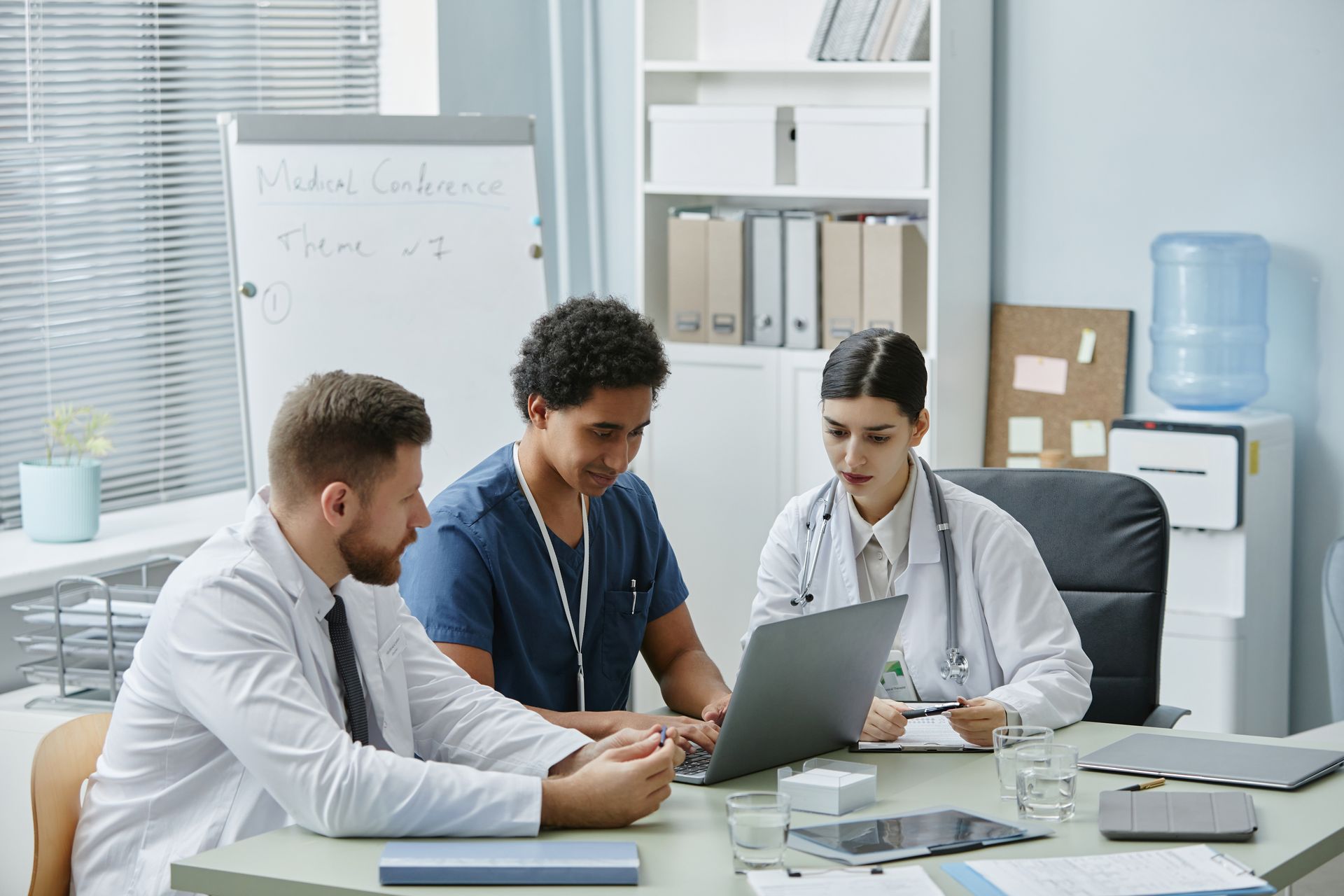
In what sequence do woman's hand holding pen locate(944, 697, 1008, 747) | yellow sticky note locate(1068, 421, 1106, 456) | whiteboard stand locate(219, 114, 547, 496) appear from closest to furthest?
woman's hand holding pen locate(944, 697, 1008, 747) → whiteboard stand locate(219, 114, 547, 496) → yellow sticky note locate(1068, 421, 1106, 456)

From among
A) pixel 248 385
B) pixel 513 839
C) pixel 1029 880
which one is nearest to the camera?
pixel 1029 880

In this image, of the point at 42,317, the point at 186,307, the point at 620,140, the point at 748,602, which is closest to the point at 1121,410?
the point at 748,602

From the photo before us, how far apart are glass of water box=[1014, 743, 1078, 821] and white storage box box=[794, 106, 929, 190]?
234 cm

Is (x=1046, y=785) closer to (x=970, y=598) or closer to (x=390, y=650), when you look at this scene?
(x=970, y=598)

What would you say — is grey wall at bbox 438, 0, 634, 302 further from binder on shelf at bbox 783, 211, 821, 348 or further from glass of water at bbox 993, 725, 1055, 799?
glass of water at bbox 993, 725, 1055, 799

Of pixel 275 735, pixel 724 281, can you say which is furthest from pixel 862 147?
pixel 275 735

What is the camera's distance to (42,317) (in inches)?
135

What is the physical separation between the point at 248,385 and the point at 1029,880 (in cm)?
227

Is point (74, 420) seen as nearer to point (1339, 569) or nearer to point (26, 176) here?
point (26, 176)

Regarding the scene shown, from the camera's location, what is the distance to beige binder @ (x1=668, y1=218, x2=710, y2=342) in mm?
4078

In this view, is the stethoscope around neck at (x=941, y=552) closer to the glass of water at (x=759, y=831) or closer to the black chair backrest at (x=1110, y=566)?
the black chair backrest at (x=1110, y=566)

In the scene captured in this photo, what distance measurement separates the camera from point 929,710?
77.3 inches

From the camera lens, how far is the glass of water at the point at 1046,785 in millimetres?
1646

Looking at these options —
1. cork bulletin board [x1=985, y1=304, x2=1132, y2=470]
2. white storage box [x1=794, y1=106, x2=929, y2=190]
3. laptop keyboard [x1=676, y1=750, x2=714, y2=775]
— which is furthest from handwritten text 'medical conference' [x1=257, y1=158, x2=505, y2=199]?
laptop keyboard [x1=676, y1=750, x2=714, y2=775]
